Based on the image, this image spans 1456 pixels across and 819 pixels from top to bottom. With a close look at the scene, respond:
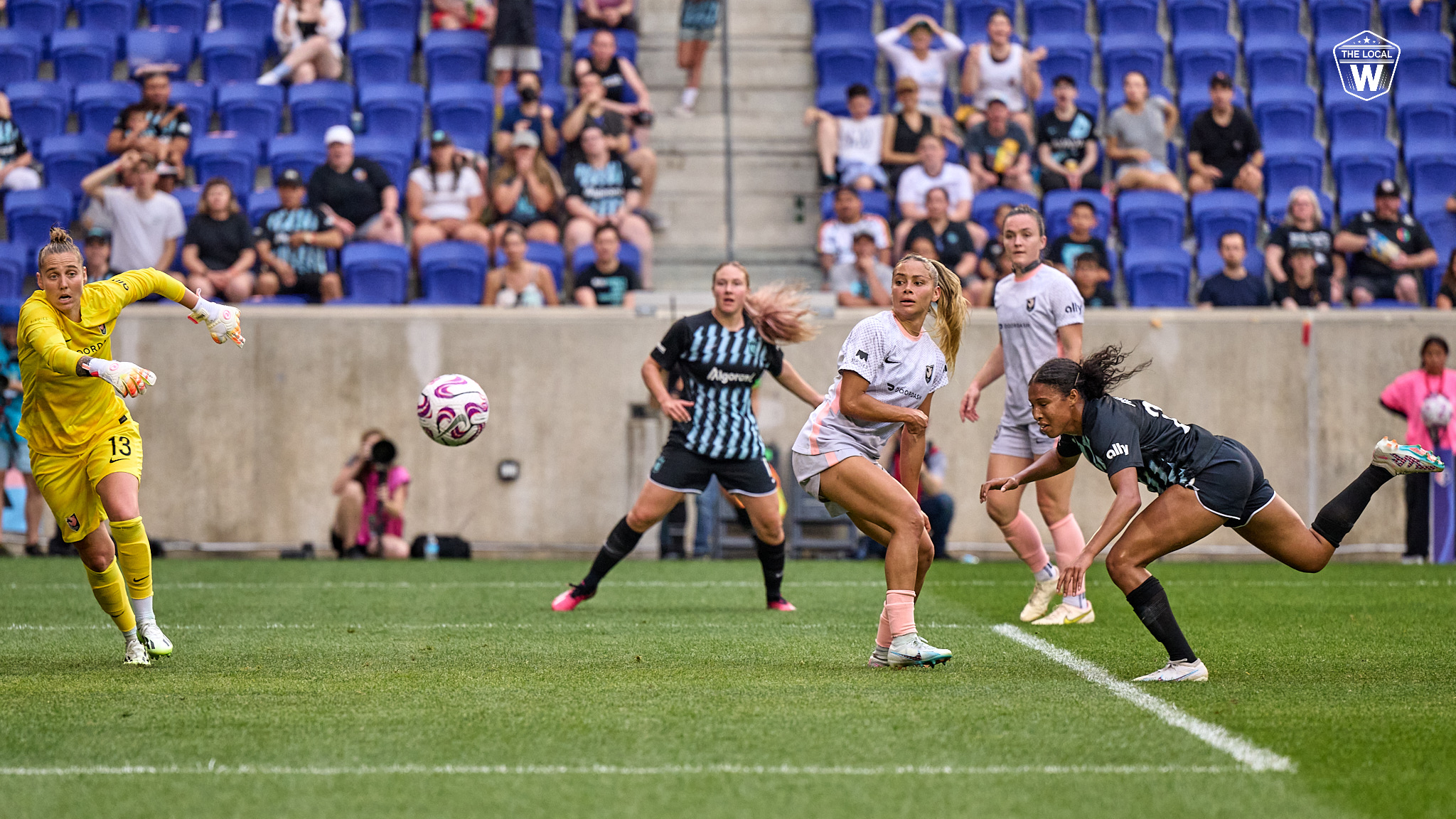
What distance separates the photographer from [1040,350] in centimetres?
885

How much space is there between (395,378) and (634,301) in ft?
8.45

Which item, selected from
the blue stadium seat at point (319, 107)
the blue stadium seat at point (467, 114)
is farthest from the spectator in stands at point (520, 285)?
the blue stadium seat at point (319, 107)

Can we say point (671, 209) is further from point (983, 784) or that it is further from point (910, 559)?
point (983, 784)

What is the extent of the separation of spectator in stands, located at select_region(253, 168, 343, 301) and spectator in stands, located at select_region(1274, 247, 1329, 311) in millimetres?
9876

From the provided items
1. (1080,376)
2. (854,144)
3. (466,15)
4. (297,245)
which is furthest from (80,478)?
(466,15)

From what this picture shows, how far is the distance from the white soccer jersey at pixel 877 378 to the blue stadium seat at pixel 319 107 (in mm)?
12385

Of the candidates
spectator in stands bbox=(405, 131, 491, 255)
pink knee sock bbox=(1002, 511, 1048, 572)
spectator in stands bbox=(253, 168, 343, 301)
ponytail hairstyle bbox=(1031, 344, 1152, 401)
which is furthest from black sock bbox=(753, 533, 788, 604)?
spectator in stands bbox=(253, 168, 343, 301)

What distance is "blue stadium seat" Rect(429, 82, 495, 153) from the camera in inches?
695

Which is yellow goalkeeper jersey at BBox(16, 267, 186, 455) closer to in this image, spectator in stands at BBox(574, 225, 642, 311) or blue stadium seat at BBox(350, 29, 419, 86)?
spectator in stands at BBox(574, 225, 642, 311)

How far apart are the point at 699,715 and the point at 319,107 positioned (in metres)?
14.0

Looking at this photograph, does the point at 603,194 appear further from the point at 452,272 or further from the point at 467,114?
the point at 467,114

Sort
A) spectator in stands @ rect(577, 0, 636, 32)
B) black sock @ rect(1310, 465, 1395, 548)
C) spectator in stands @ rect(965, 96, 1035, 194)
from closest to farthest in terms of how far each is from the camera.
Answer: black sock @ rect(1310, 465, 1395, 548) → spectator in stands @ rect(965, 96, 1035, 194) → spectator in stands @ rect(577, 0, 636, 32)

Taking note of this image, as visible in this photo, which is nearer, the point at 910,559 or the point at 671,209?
the point at 910,559

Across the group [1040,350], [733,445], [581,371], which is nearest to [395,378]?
[581,371]
